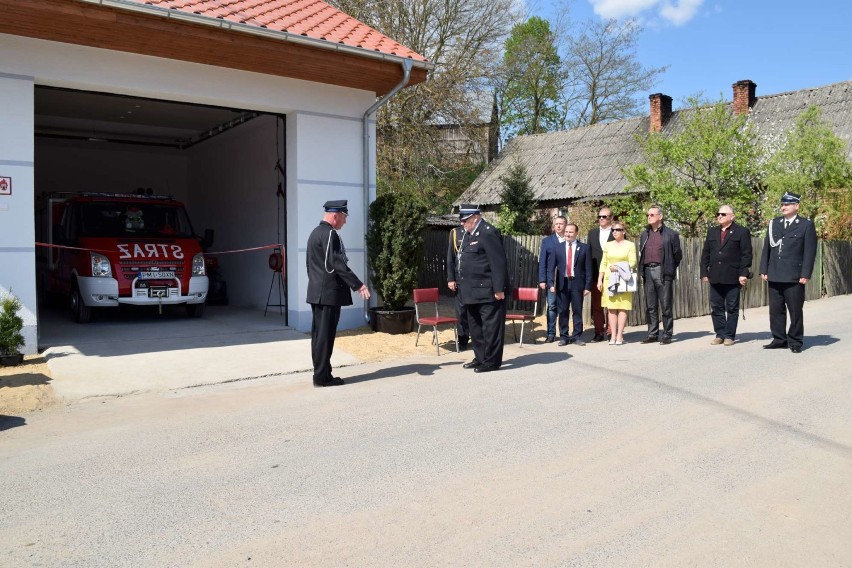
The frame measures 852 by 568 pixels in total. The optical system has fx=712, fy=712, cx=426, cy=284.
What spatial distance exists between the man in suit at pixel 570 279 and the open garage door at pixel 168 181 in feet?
15.0

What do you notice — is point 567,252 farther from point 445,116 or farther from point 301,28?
point 445,116

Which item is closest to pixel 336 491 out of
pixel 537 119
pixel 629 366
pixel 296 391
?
pixel 296 391

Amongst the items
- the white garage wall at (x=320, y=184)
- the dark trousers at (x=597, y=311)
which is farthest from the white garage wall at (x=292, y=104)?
the dark trousers at (x=597, y=311)

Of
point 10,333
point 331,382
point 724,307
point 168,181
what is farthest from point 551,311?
point 168,181

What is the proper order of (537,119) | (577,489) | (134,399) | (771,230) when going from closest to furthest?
1. (577,489)
2. (134,399)
3. (771,230)
4. (537,119)

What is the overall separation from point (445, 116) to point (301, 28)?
57.0ft

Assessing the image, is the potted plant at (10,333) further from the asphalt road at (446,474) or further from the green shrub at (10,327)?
the asphalt road at (446,474)

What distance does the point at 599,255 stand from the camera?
35.8 ft

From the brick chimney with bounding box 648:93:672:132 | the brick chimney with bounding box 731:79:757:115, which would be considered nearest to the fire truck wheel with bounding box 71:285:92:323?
the brick chimney with bounding box 648:93:672:132

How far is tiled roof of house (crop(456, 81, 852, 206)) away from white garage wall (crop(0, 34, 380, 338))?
16152 mm

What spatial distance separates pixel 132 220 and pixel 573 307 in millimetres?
7881

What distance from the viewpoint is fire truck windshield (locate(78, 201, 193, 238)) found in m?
12.2

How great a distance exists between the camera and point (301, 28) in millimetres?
10422

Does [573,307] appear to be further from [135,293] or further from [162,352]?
[135,293]
